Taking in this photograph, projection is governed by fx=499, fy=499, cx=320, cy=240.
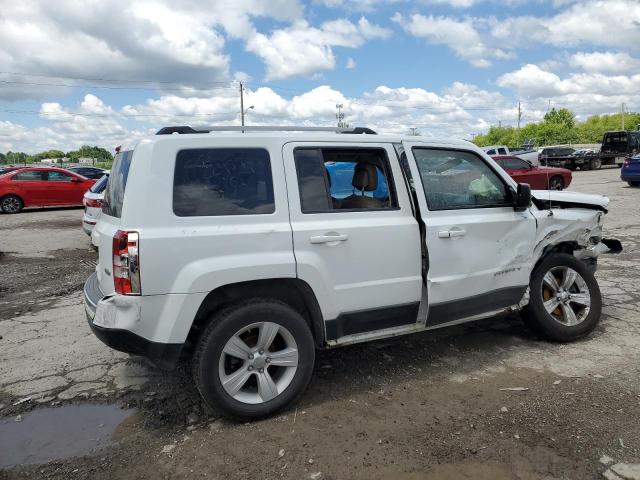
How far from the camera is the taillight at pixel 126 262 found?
288cm

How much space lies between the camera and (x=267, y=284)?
10.7 feet

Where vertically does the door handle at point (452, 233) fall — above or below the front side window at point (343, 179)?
below

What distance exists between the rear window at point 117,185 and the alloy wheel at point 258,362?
1127mm

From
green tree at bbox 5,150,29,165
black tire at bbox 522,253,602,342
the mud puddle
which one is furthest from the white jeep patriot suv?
green tree at bbox 5,150,29,165

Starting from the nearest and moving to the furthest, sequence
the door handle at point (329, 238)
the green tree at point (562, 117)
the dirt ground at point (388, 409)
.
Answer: the dirt ground at point (388, 409) → the door handle at point (329, 238) → the green tree at point (562, 117)

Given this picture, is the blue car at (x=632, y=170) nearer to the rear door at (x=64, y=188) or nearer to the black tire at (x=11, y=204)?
the rear door at (x=64, y=188)

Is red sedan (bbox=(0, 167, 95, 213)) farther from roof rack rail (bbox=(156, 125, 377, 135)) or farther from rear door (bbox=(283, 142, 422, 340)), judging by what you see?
rear door (bbox=(283, 142, 422, 340))

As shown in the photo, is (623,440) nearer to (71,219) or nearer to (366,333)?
(366,333)

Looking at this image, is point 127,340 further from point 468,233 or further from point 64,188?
point 64,188

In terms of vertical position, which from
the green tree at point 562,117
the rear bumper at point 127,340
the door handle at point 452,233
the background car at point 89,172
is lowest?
the rear bumper at point 127,340

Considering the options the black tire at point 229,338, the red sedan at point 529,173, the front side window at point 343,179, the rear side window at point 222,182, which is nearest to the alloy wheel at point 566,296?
the front side window at point 343,179

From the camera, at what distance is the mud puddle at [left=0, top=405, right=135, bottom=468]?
298cm

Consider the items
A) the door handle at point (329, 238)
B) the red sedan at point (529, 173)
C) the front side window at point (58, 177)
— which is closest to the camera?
the door handle at point (329, 238)

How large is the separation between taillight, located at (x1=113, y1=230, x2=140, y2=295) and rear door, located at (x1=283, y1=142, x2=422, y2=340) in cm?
97
